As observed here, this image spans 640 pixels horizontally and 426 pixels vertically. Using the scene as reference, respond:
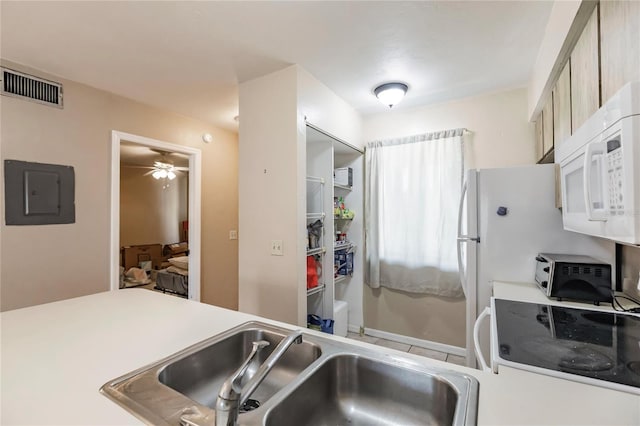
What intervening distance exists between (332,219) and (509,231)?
58.1 inches

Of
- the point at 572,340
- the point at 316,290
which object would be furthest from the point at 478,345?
the point at 316,290

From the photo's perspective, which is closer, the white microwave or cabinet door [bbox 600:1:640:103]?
the white microwave

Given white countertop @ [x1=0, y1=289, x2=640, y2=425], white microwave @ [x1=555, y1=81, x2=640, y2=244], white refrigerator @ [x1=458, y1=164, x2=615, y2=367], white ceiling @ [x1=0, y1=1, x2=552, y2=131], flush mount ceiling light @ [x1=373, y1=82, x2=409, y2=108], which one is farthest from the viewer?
flush mount ceiling light @ [x1=373, y1=82, x2=409, y2=108]

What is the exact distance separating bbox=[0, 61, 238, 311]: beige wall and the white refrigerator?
298 cm

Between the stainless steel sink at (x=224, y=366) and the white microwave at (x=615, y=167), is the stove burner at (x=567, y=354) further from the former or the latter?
the stainless steel sink at (x=224, y=366)

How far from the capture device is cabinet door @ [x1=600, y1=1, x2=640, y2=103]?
867mm

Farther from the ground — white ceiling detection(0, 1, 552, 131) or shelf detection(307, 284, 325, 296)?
white ceiling detection(0, 1, 552, 131)

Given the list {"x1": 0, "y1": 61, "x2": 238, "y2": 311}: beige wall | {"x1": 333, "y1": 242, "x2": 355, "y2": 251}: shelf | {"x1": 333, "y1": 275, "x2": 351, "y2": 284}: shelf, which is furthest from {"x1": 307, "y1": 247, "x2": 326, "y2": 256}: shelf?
{"x1": 0, "y1": 61, "x2": 238, "y2": 311}: beige wall

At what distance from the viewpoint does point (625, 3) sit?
3.03 feet

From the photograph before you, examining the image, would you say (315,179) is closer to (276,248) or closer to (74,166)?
(276,248)

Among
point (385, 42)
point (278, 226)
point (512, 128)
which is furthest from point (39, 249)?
point (512, 128)

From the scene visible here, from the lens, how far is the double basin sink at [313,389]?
666 mm

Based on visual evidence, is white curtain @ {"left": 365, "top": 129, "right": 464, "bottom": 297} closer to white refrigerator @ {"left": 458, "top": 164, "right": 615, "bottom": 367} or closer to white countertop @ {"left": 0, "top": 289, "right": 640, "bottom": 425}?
white refrigerator @ {"left": 458, "top": 164, "right": 615, "bottom": 367}

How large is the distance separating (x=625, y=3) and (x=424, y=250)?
2247 millimetres
